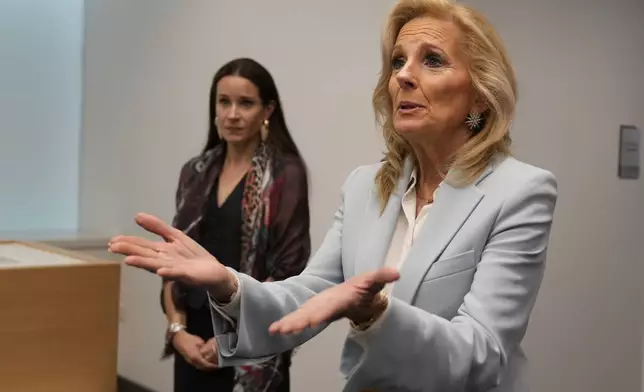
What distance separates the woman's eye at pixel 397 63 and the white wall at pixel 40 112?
2.57 metres

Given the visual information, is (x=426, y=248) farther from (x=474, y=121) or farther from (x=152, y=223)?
(x=152, y=223)

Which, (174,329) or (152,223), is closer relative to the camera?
(152,223)

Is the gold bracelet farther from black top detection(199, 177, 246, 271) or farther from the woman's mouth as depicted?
black top detection(199, 177, 246, 271)

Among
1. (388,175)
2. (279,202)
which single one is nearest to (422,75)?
(388,175)

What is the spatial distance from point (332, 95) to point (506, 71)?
3.39 feet

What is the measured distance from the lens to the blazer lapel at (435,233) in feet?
3.80

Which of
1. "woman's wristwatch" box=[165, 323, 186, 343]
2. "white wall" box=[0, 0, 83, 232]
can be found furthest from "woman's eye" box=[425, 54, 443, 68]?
"white wall" box=[0, 0, 83, 232]

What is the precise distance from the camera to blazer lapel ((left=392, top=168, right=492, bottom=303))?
1.16m

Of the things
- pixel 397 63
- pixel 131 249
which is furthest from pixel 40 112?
pixel 131 249

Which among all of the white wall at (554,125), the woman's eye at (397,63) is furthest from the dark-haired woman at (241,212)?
the woman's eye at (397,63)

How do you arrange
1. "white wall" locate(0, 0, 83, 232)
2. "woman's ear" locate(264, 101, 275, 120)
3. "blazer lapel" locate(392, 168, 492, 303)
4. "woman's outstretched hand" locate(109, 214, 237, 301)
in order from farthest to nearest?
"white wall" locate(0, 0, 83, 232) → "woman's ear" locate(264, 101, 275, 120) → "blazer lapel" locate(392, 168, 492, 303) → "woman's outstretched hand" locate(109, 214, 237, 301)

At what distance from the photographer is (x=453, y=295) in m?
1.15

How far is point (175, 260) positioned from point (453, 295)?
401 mm

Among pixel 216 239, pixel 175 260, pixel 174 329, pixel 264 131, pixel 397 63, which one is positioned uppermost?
pixel 397 63
